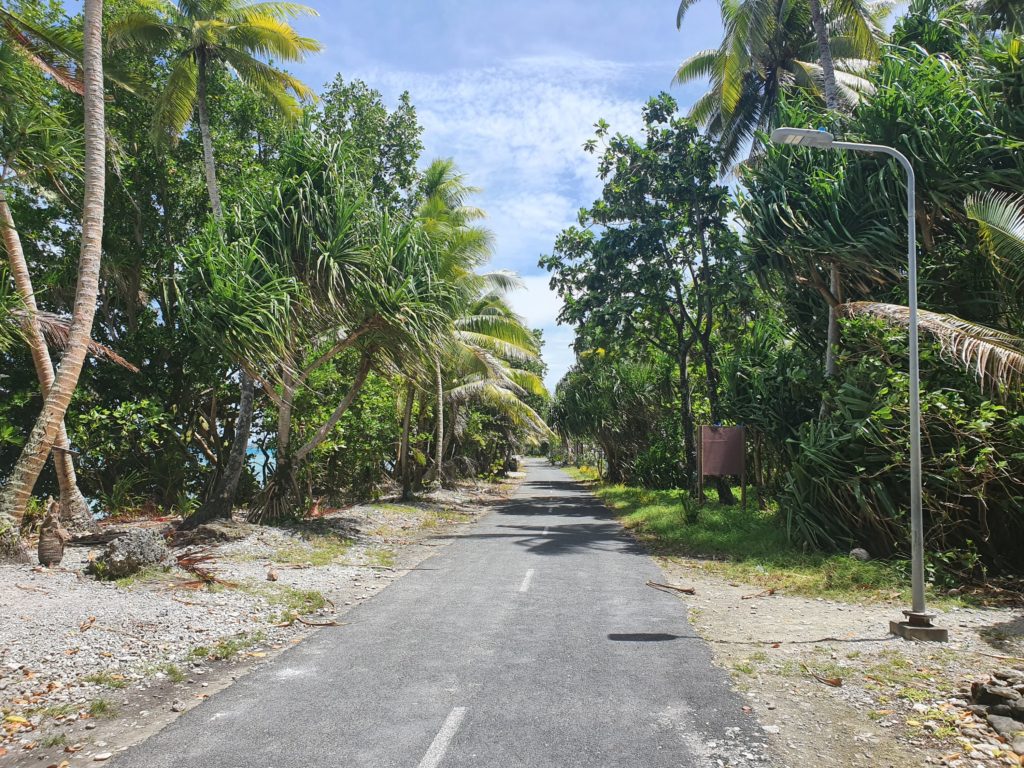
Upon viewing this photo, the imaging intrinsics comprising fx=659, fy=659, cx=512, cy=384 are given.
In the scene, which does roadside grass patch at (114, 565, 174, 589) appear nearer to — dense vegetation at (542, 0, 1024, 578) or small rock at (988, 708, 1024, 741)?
small rock at (988, 708, 1024, 741)

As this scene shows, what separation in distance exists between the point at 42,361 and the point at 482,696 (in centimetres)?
1056

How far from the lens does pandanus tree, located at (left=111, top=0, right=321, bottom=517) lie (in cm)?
1463

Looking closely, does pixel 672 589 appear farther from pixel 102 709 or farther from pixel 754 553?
pixel 102 709

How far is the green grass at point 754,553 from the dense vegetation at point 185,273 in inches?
283

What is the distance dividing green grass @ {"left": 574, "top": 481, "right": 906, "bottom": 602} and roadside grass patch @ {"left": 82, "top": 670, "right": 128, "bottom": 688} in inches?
339

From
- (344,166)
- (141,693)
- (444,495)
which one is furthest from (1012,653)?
(444,495)

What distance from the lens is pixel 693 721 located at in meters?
4.85

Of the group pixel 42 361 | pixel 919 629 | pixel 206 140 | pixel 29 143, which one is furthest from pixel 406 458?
pixel 919 629

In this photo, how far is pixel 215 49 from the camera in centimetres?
1514

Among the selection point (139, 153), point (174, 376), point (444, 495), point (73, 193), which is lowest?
point (444, 495)

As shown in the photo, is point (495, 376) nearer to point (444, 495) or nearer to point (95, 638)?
point (444, 495)

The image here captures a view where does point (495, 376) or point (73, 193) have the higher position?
point (73, 193)

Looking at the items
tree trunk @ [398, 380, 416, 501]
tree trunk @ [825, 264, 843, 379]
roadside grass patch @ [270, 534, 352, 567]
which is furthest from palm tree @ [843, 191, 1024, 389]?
tree trunk @ [398, 380, 416, 501]

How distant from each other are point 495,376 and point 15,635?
2108cm
